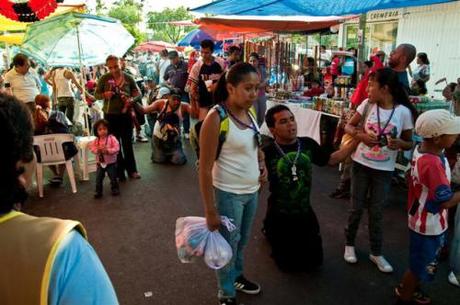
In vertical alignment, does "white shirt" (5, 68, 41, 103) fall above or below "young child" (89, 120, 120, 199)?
above

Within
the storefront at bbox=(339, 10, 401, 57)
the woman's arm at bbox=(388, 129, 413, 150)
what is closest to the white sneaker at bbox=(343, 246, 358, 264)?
the woman's arm at bbox=(388, 129, 413, 150)

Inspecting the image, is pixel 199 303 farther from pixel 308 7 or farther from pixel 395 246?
pixel 308 7

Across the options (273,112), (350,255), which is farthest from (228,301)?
(273,112)

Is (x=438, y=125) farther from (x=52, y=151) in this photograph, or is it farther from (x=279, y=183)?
(x=52, y=151)

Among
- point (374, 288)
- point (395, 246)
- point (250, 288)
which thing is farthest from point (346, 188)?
point (250, 288)

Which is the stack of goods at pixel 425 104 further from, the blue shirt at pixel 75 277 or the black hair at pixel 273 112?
the blue shirt at pixel 75 277

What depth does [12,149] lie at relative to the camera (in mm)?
903

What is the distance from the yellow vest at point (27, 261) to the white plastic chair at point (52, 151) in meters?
5.20

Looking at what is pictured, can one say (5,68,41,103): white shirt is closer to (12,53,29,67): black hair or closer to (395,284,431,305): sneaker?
(12,53,29,67): black hair

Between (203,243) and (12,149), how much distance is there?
1783mm

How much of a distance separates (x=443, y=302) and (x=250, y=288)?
147 centimetres

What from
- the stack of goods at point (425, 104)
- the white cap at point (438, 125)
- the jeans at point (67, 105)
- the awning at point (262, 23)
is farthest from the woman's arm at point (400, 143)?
the jeans at point (67, 105)

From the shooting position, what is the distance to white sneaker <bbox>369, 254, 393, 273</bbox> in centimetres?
346

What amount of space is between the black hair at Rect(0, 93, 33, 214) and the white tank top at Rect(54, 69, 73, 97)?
8.61m
